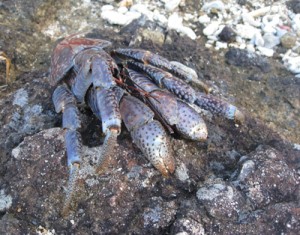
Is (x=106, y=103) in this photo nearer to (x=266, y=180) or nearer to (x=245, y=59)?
(x=266, y=180)

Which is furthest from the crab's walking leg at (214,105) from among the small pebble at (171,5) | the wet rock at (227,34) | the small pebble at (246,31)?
the small pebble at (171,5)

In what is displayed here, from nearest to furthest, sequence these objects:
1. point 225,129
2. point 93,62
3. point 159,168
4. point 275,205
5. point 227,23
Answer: point 275,205
point 159,168
point 93,62
point 225,129
point 227,23

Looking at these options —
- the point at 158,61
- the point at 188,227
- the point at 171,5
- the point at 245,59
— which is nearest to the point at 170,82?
the point at 158,61

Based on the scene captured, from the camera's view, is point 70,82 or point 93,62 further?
point 70,82

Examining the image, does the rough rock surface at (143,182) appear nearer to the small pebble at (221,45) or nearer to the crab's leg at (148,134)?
the crab's leg at (148,134)

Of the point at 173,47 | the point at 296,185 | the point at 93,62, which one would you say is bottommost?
A: the point at 173,47

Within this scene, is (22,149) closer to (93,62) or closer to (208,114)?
(93,62)

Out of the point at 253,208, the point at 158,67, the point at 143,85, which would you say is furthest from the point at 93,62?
the point at 253,208
